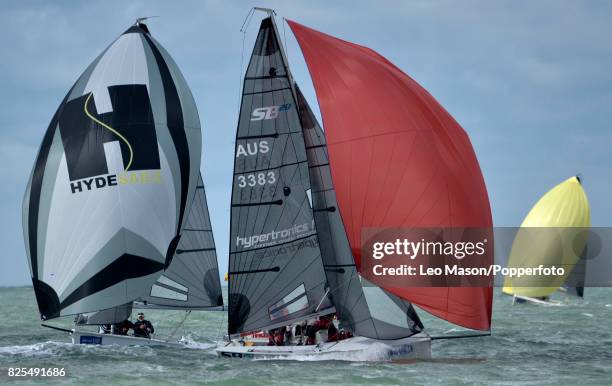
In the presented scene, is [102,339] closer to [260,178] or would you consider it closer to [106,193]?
[106,193]

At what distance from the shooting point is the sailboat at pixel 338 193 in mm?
20375

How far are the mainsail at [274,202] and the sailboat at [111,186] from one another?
2.33 m

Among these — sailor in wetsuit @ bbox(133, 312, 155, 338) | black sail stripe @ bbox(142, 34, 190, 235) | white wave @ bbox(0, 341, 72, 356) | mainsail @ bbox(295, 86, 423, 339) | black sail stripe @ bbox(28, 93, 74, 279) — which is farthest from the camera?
sailor in wetsuit @ bbox(133, 312, 155, 338)

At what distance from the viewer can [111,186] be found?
22.5m

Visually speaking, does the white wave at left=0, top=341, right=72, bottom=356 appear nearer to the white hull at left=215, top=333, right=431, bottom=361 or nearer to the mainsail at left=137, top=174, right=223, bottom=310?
the mainsail at left=137, top=174, right=223, bottom=310

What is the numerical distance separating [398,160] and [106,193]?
7.08 metres

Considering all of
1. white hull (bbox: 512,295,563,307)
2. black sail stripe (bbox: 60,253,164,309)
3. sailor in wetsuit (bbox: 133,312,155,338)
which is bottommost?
sailor in wetsuit (bbox: 133,312,155,338)

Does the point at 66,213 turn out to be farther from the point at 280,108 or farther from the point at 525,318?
the point at 525,318

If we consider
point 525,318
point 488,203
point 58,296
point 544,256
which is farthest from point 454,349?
point 544,256

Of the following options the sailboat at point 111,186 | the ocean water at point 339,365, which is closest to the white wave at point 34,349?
the ocean water at point 339,365

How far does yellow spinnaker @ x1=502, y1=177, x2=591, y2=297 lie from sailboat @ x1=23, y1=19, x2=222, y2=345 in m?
29.7

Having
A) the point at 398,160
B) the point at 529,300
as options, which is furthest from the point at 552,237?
the point at 398,160

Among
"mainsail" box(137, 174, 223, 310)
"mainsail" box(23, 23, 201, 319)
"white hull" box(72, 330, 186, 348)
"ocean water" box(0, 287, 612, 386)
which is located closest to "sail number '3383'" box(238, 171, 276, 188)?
"mainsail" box(23, 23, 201, 319)

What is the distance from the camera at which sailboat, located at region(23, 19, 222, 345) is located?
22.4 meters
